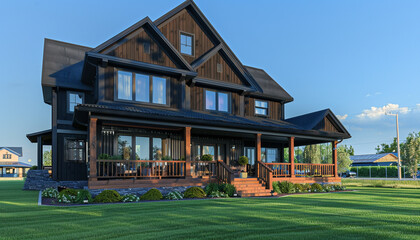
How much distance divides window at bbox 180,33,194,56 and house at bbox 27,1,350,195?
0.21 ft

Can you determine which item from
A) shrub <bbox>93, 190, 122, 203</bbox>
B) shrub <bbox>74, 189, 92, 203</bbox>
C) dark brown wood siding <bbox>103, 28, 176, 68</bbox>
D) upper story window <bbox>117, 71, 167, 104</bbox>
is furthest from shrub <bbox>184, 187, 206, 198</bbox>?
dark brown wood siding <bbox>103, 28, 176, 68</bbox>

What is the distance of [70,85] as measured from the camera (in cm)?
1888

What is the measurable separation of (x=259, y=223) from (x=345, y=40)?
2237 centimetres

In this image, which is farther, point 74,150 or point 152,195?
point 74,150

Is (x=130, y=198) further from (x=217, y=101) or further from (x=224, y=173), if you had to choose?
(x=217, y=101)

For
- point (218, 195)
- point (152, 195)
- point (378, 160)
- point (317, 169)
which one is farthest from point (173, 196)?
point (378, 160)

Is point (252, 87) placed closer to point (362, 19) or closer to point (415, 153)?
point (362, 19)

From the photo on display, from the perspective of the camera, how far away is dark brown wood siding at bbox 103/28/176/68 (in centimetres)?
1647

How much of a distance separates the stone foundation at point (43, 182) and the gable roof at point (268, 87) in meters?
12.9

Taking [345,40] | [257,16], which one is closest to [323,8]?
[257,16]

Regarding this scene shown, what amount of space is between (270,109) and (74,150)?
13.8 meters

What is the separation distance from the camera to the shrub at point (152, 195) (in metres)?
13.8

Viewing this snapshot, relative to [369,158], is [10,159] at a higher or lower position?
higher

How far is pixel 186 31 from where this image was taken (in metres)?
20.1
